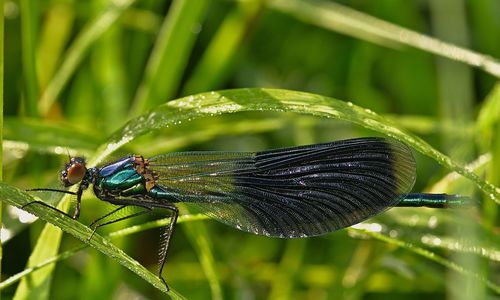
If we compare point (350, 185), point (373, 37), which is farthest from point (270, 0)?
point (350, 185)

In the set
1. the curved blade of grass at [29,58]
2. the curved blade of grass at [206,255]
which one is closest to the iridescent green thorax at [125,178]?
the curved blade of grass at [206,255]

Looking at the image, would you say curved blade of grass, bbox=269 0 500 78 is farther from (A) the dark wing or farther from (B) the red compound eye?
(B) the red compound eye

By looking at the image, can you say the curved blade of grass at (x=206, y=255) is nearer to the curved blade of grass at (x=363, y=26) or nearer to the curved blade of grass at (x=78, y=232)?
the curved blade of grass at (x=78, y=232)

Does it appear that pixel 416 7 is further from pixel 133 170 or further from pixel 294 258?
pixel 133 170

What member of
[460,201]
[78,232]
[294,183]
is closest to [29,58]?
[294,183]

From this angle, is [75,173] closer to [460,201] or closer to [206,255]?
[206,255]

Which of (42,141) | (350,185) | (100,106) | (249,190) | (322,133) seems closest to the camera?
(350,185)

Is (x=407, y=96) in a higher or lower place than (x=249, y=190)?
higher
